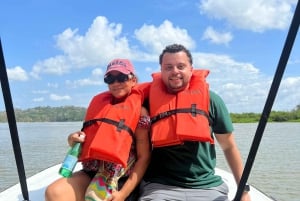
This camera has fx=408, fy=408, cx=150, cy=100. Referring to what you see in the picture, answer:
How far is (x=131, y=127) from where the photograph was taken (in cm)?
258

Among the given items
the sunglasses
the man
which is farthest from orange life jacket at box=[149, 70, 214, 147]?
the sunglasses

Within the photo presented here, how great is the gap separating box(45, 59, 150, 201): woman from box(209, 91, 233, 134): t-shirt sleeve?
1.46 feet

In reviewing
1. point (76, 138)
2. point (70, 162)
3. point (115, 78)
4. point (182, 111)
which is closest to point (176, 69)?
point (182, 111)

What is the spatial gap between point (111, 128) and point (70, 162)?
335 mm

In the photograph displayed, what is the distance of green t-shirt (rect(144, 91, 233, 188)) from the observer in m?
2.59

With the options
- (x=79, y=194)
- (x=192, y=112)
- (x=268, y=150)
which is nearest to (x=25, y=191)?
(x=79, y=194)

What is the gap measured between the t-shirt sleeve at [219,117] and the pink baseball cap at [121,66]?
0.59 meters

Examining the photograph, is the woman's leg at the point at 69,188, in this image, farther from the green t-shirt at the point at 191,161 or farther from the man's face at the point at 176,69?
the man's face at the point at 176,69

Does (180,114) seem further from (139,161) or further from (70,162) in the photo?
(70,162)

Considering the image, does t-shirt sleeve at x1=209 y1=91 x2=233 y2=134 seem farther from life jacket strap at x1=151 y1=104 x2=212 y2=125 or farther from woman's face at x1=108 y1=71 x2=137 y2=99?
woman's face at x1=108 y1=71 x2=137 y2=99

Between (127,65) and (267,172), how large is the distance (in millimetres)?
8165

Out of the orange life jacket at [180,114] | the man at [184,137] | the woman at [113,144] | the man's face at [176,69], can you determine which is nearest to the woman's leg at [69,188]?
the woman at [113,144]

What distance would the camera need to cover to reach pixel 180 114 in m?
2.67

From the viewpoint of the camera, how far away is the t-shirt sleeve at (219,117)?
8.84 feet
